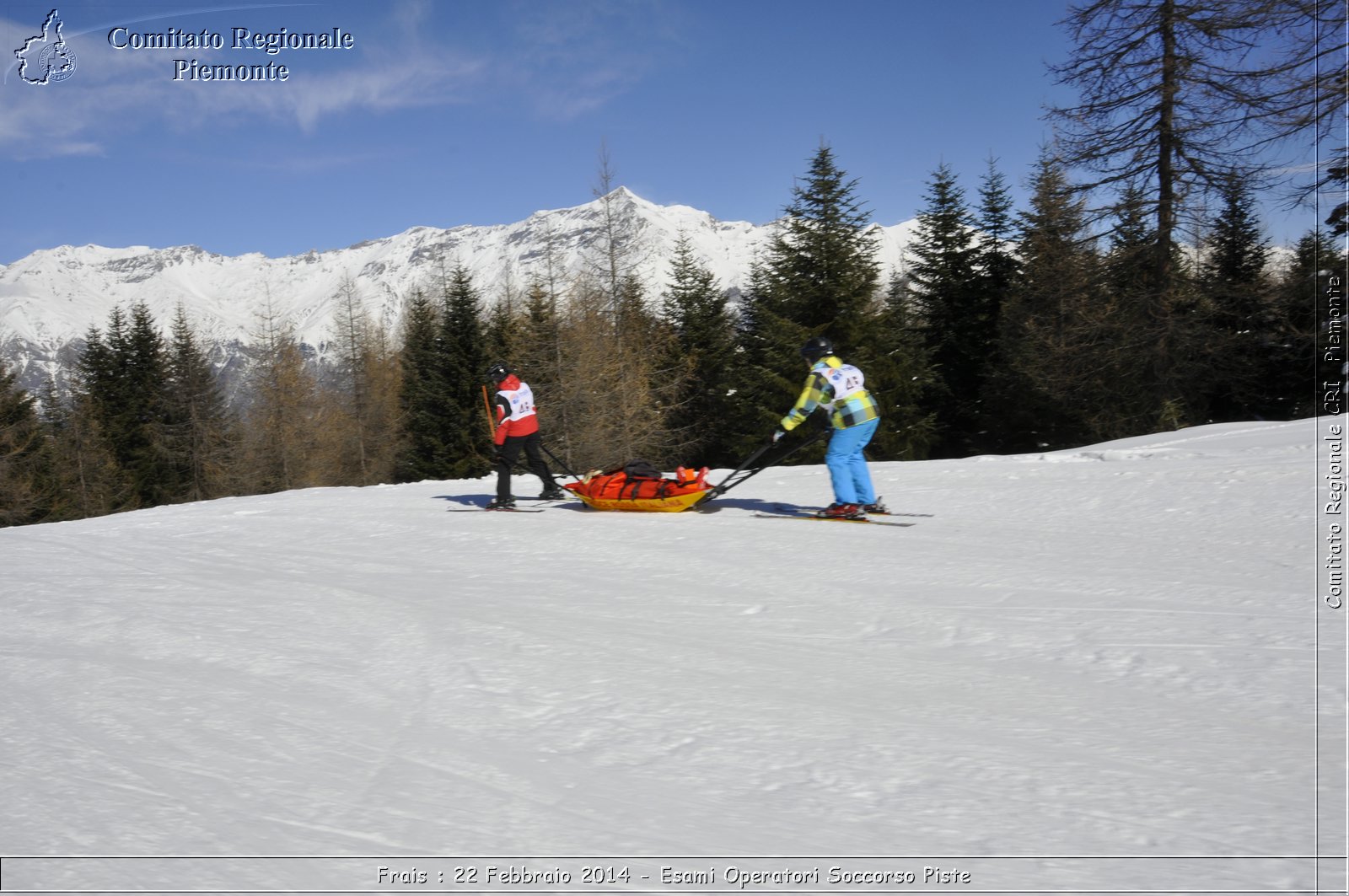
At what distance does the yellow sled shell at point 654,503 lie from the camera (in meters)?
9.72

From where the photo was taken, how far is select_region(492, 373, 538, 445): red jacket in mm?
10766

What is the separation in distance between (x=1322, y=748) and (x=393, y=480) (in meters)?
43.6

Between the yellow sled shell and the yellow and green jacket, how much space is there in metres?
1.61

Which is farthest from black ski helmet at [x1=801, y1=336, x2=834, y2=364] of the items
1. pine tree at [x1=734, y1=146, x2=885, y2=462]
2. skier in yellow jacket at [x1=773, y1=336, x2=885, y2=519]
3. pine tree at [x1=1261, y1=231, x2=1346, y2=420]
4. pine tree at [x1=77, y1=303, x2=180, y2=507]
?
pine tree at [x1=77, y1=303, x2=180, y2=507]

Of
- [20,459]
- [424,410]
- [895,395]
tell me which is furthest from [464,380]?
[895,395]

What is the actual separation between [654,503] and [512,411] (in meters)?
2.37

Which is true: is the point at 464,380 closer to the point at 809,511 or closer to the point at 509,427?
the point at 509,427

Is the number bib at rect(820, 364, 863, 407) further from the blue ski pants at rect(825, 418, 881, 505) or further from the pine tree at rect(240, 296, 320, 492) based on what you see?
the pine tree at rect(240, 296, 320, 492)

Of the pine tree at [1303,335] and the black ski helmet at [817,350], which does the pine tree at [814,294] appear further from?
the black ski helmet at [817,350]

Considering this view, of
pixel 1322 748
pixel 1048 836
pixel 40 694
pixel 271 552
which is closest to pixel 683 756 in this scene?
pixel 1048 836

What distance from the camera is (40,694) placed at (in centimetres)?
393

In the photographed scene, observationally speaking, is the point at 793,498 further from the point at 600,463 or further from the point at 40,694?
the point at 600,463

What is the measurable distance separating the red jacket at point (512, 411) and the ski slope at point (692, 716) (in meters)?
3.41

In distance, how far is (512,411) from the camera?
35.4ft
